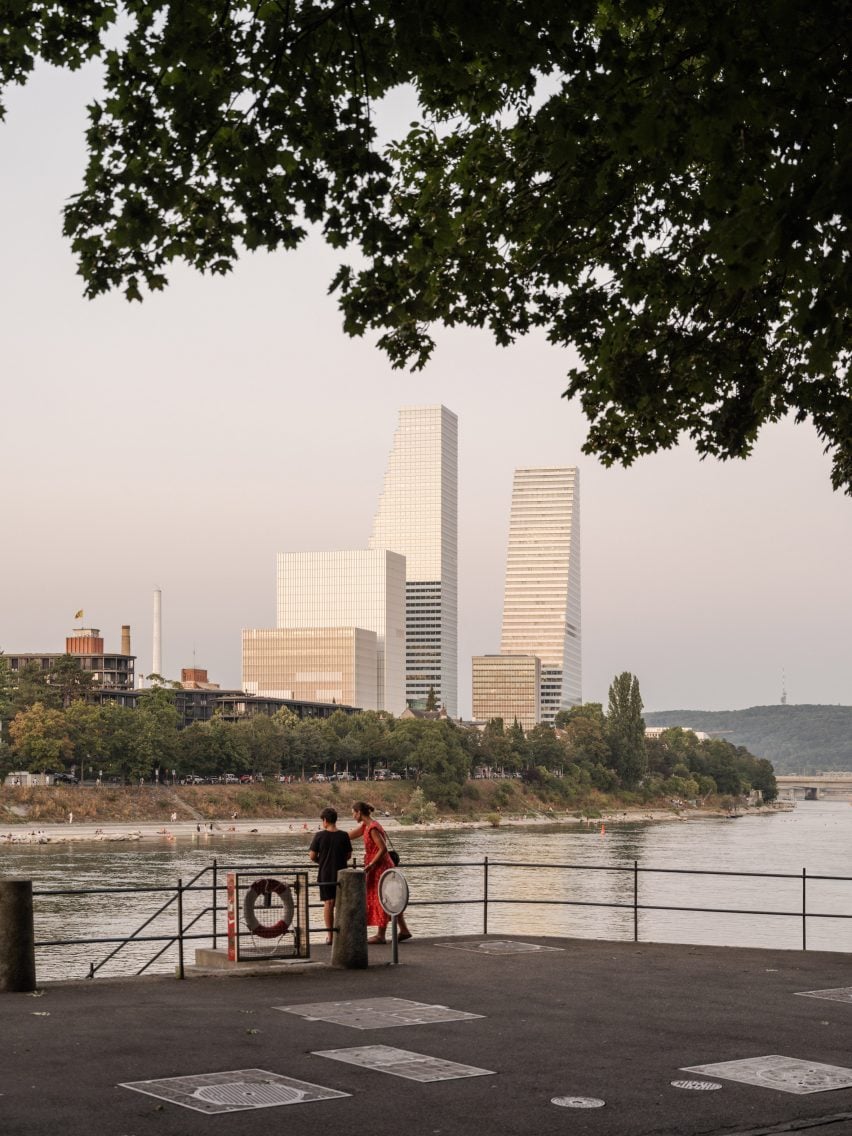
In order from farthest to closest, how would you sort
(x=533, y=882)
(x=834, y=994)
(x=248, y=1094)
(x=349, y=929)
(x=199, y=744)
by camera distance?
(x=199, y=744) → (x=533, y=882) → (x=349, y=929) → (x=834, y=994) → (x=248, y=1094)

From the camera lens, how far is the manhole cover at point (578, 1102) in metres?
10.1

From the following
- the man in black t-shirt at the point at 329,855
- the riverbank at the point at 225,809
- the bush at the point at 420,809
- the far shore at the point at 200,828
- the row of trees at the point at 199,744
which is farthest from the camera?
the bush at the point at 420,809

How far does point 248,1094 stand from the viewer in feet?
34.0

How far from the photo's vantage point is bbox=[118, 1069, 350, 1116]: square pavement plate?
10062mm

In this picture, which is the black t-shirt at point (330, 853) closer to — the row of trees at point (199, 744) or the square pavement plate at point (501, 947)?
the square pavement plate at point (501, 947)

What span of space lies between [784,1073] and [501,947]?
8.89 metres

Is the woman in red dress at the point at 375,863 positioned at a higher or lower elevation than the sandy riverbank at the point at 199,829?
higher

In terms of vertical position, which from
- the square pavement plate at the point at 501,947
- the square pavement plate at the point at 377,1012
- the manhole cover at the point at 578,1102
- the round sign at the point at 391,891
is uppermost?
the round sign at the point at 391,891

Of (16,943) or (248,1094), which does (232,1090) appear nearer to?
(248,1094)

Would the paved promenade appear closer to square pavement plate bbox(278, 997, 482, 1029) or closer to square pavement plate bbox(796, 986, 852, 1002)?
square pavement plate bbox(278, 997, 482, 1029)

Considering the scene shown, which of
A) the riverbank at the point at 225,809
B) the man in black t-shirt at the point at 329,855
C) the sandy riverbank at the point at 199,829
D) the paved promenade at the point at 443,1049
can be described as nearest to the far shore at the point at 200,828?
the sandy riverbank at the point at 199,829

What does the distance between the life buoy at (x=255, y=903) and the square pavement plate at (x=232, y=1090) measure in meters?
6.12

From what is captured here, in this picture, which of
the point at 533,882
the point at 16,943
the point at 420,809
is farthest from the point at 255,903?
the point at 420,809

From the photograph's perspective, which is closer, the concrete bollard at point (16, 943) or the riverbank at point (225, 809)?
the concrete bollard at point (16, 943)
